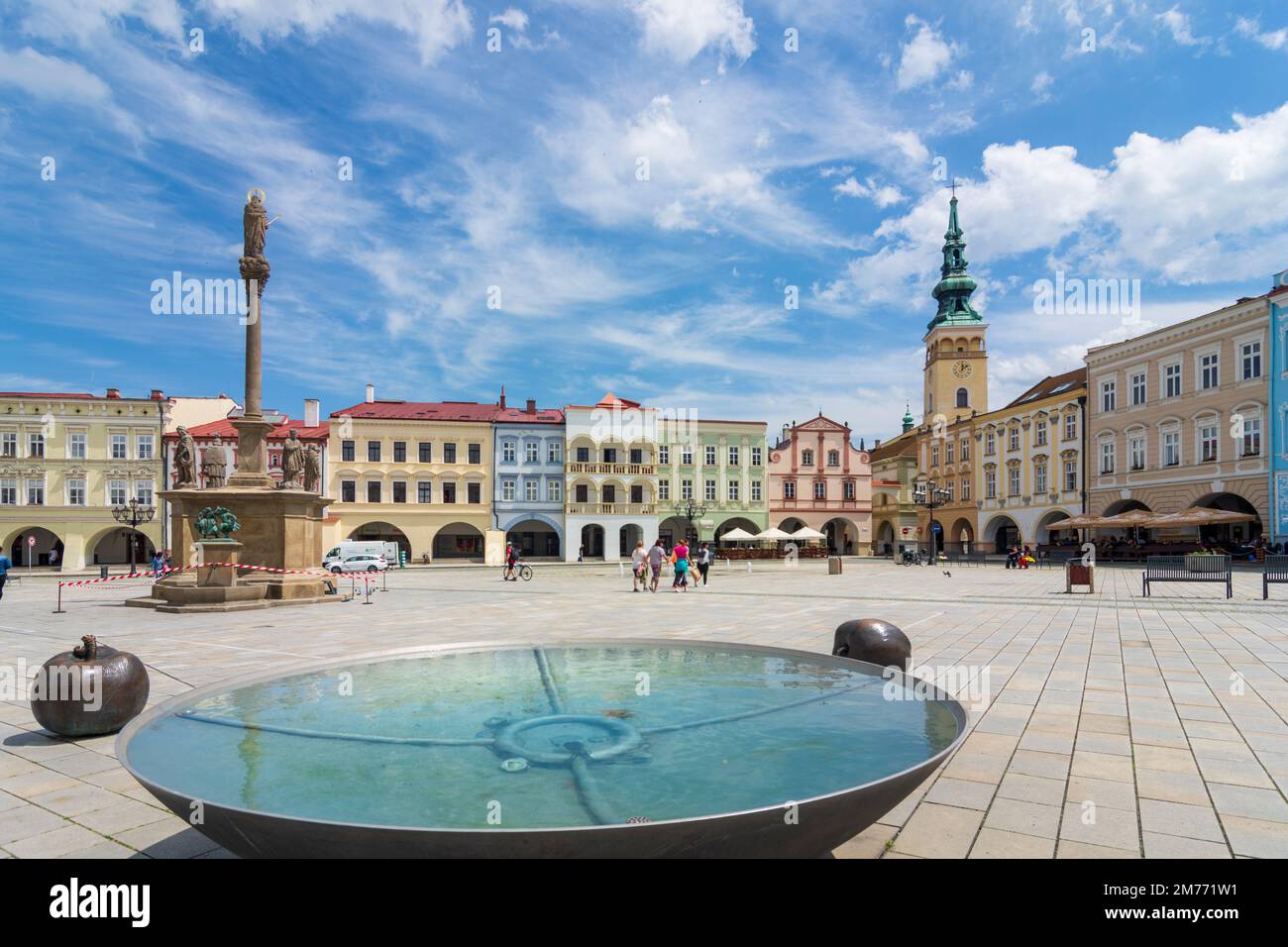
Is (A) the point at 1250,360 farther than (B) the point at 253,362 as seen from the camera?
Yes

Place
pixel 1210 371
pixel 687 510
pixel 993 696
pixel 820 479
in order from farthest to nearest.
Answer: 1. pixel 820 479
2. pixel 687 510
3. pixel 1210 371
4. pixel 993 696

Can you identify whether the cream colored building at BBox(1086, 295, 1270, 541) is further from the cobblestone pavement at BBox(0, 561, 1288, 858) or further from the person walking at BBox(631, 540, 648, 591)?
the person walking at BBox(631, 540, 648, 591)

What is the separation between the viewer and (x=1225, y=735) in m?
5.71

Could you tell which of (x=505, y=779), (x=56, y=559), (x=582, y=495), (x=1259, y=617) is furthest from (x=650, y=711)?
(x=56, y=559)

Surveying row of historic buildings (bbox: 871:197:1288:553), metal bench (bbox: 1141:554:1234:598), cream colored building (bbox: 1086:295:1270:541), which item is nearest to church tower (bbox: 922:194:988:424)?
row of historic buildings (bbox: 871:197:1288:553)

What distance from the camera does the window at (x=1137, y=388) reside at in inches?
1624

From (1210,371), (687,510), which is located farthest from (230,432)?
(1210,371)

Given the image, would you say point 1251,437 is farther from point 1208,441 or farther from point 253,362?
point 253,362

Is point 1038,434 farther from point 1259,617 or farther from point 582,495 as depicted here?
point 1259,617

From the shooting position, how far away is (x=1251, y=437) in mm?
34688

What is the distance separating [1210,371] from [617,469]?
34329mm

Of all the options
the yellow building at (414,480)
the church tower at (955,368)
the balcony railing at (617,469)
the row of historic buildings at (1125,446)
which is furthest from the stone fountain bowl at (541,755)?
the church tower at (955,368)

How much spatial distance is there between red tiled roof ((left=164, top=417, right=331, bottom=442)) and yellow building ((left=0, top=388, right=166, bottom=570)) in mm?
2094
